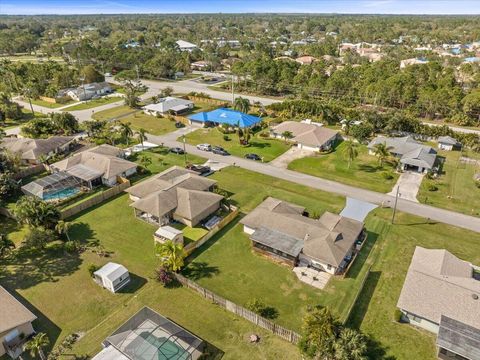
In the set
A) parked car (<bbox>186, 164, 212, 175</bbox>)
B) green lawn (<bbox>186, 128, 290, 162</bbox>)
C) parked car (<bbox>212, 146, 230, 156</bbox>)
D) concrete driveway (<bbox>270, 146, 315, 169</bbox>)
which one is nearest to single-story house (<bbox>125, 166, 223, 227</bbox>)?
parked car (<bbox>186, 164, 212, 175</bbox>)

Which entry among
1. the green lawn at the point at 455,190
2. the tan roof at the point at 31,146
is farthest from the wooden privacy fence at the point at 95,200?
the green lawn at the point at 455,190

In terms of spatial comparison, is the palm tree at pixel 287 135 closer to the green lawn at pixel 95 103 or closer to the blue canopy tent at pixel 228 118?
the blue canopy tent at pixel 228 118

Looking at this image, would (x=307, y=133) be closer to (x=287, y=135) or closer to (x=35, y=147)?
(x=287, y=135)

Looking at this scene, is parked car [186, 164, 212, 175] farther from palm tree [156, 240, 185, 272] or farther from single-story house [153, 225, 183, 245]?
palm tree [156, 240, 185, 272]

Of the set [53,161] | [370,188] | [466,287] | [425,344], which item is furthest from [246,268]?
[53,161]

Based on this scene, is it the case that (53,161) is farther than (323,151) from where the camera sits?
No

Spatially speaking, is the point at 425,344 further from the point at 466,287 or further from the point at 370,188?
the point at 370,188

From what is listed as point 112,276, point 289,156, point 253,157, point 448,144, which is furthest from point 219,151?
point 448,144
